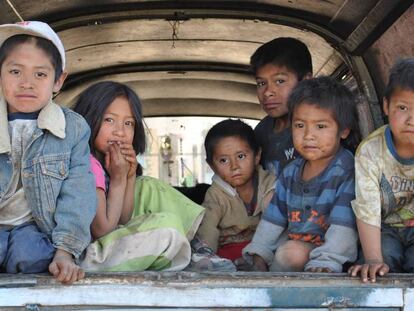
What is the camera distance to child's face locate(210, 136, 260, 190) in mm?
3104

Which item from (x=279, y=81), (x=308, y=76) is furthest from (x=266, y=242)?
(x=308, y=76)

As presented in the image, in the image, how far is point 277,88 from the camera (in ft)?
10.8

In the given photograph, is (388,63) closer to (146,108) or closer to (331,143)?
(331,143)

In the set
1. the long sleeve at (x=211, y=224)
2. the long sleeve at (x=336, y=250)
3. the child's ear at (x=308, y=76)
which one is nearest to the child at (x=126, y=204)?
the long sleeve at (x=211, y=224)

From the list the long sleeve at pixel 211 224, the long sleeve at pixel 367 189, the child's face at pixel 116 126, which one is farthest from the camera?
the long sleeve at pixel 211 224

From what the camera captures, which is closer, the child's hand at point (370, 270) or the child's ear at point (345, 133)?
the child's hand at point (370, 270)

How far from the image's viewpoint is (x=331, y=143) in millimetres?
2596

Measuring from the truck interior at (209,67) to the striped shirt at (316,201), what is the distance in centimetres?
48

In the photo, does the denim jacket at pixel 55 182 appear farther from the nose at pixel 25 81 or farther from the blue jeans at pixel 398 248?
the blue jeans at pixel 398 248

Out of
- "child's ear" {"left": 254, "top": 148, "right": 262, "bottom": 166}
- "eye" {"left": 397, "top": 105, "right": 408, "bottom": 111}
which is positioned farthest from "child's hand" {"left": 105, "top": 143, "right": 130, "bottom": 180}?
"eye" {"left": 397, "top": 105, "right": 408, "bottom": 111}

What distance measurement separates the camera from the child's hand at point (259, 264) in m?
2.65

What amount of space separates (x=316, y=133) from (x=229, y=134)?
65cm

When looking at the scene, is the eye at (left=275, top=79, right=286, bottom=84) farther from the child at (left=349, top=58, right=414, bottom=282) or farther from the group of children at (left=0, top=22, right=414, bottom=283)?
the child at (left=349, top=58, right=414, bottom=282)

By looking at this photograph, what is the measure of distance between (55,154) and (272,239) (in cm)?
91
